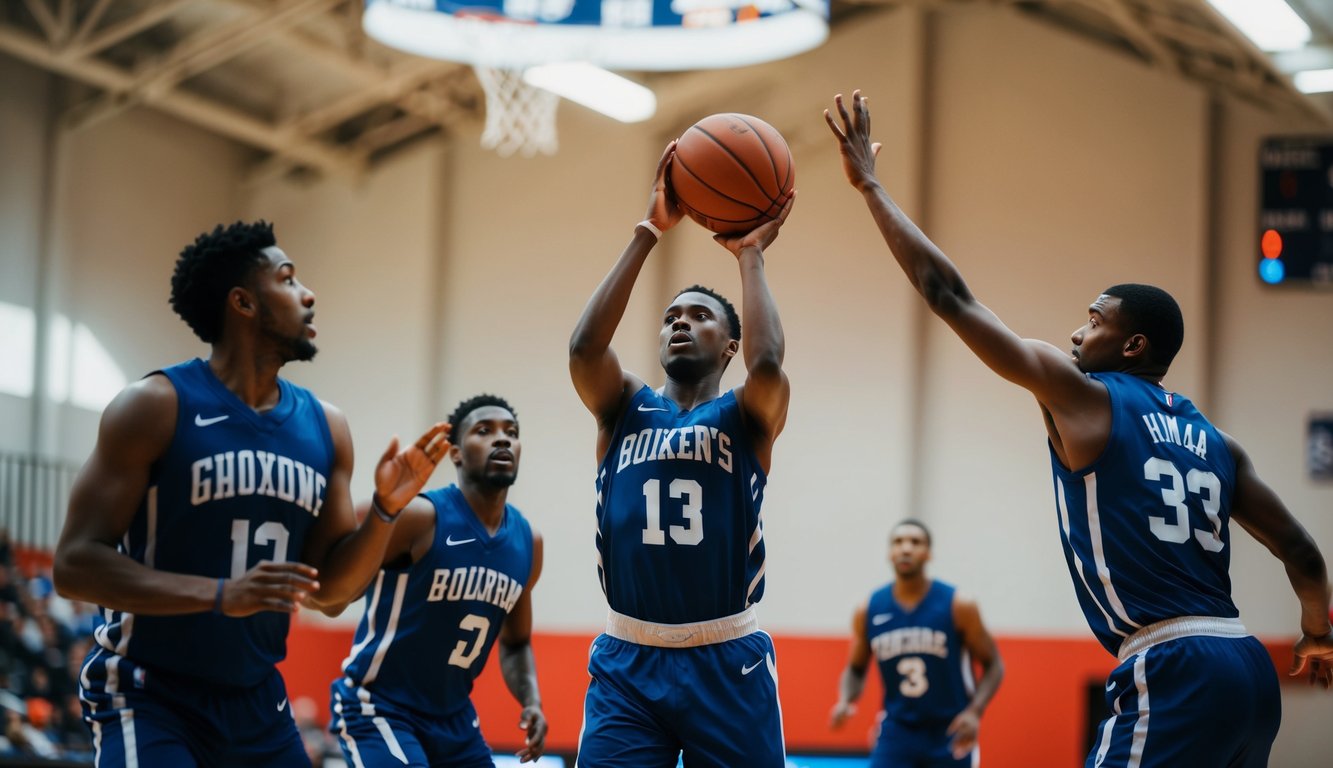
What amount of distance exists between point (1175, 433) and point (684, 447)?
158 cm

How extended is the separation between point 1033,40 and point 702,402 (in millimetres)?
12172

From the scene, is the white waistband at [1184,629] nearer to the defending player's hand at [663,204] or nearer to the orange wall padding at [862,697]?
→ the defending player's hand at [663,204]

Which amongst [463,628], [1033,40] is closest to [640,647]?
[463,628]

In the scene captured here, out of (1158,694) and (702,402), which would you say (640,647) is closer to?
(702,402)

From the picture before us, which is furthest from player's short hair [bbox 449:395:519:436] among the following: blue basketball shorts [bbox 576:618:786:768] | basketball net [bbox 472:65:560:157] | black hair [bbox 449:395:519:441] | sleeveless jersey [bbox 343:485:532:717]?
basketball net [bbox 472:65:560:157]

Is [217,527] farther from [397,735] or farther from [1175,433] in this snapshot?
[1175,433]

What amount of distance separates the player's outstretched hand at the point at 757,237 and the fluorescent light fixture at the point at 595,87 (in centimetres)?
832

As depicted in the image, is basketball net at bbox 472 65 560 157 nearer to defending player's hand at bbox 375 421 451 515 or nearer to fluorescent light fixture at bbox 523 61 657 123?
fluorescent light fixture at bbox 523 61 657 123

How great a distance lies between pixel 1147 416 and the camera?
4.57 meters

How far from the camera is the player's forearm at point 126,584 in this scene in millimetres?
3898

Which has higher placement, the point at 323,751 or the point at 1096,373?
the point at 1096,373

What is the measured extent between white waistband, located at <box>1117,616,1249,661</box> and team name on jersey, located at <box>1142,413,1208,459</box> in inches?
20.8

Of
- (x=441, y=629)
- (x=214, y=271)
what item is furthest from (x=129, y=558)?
(x=441, y=629)

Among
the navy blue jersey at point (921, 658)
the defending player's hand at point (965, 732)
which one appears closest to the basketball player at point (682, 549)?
the defending player's hand at point (965, 732)
